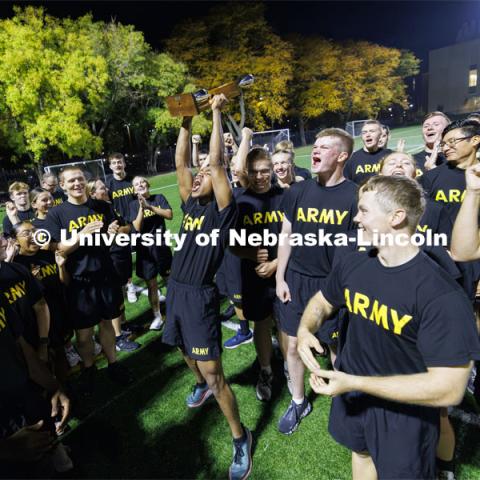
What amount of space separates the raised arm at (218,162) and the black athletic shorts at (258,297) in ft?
4.16

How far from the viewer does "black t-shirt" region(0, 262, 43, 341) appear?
267 centimetres

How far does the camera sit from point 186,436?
3436mm

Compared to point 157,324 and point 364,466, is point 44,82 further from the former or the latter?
point 364,466

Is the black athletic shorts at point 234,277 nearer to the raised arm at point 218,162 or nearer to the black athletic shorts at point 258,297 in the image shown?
the black athletic shorts at point 258,297

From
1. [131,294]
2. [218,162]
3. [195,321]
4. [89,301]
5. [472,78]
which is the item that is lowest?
[131,294]

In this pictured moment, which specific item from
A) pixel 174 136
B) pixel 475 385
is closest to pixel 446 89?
pixel 174 136

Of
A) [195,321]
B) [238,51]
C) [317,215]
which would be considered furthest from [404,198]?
[238,51]

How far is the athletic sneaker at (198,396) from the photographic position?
3823mm

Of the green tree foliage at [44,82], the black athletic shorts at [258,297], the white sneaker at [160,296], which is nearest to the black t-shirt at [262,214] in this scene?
the black athletic shorts at [258,297]

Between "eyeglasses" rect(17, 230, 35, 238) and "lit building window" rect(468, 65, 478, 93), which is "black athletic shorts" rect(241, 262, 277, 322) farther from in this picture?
"lit building window" rect(468, 65, 478, 93)

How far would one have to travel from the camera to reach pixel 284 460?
3.08 m

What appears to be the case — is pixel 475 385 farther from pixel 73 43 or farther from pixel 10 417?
pixel 73 43

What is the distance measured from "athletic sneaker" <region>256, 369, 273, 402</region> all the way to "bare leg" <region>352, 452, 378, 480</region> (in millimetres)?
1591

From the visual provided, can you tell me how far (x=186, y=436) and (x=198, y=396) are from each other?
18.6 inches
